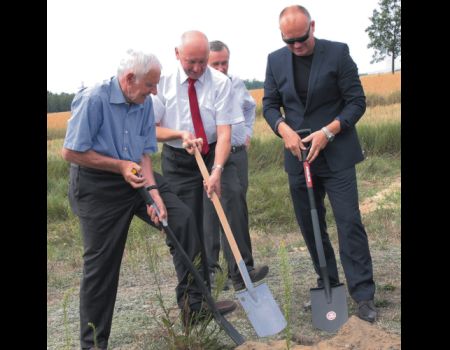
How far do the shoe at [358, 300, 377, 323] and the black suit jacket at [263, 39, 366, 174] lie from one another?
950 millimetres

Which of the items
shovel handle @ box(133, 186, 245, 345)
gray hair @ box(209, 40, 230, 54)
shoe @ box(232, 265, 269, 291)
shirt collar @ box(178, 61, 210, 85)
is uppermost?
gray hair @ box(209, 40, 230, 54)

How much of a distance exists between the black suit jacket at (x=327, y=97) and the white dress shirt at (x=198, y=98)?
0.37 metres

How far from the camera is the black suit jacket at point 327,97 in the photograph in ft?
15.8

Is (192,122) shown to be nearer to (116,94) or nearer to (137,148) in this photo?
(137,148)

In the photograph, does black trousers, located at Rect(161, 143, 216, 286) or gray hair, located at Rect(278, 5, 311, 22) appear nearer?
gray hair, located at Rect(278, 5, 311, 22)

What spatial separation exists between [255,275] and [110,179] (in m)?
2.11

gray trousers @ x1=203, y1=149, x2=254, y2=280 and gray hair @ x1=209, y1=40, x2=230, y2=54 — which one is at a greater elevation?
gray hair @ x1=209, y1=40, x2=230, y2=54

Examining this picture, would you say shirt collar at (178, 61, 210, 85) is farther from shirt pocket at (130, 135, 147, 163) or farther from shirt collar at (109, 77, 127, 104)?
shirt collar at (109, 77, 127, 104)

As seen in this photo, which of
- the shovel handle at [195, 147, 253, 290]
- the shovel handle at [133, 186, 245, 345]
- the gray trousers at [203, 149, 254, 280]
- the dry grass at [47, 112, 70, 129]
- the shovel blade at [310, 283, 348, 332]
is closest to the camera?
the shovel handle at [133, 186, 245, 345]

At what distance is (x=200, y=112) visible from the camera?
530 centimetres

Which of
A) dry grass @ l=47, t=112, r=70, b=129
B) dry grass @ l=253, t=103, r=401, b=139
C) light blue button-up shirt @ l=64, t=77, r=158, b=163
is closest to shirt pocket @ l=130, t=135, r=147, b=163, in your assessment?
light blue button-up shirt @ l=64, t=77, r=158, b=163

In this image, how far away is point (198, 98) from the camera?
5.29 m

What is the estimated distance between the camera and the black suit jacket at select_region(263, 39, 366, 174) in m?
4.80
